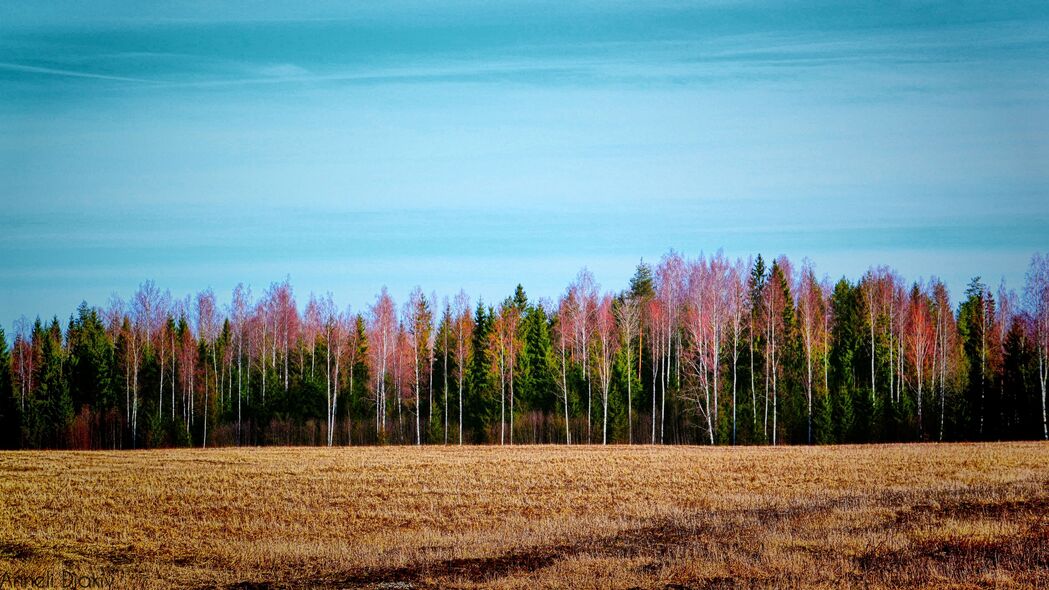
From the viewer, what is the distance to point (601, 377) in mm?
66938

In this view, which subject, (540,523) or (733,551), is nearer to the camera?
(733,551)

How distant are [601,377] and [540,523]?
43.4m

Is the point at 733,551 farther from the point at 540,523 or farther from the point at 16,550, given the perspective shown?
the point at 16,550

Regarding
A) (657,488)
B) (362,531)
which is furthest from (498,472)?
(362,531)

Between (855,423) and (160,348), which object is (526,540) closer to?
(855,423)

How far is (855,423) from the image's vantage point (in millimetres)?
62000

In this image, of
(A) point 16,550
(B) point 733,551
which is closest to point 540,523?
(B) point 733,551

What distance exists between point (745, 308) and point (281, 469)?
4027 centimetres

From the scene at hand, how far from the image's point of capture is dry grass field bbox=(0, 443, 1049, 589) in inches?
639

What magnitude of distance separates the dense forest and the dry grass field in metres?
20.2

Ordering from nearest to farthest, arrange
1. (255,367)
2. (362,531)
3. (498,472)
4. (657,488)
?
1. (362,531)
2. (657,488)
3. (498,472)
4. (255,367)

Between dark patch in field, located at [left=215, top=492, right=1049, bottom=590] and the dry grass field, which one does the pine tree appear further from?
dark patch in field, located at [left=215, top=492, right=1049, bottom=590]

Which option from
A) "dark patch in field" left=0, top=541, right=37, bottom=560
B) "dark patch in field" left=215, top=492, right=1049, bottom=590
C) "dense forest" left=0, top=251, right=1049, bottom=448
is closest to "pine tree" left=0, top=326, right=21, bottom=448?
"dense forest" left=0, top=251, right=1049, bottom=448

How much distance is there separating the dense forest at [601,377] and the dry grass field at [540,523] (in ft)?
66.4
